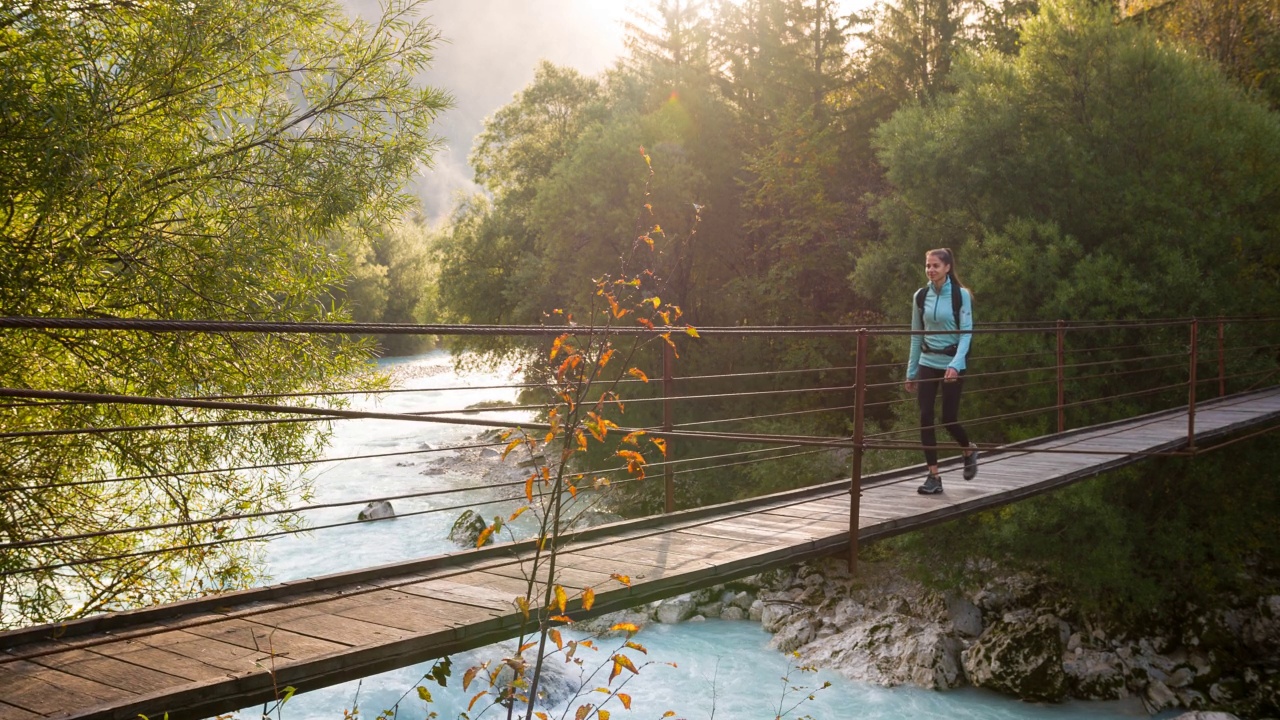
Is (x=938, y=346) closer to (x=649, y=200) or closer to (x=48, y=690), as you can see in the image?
(x=649, y=200)

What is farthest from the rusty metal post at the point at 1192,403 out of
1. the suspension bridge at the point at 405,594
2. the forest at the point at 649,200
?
the forest at the point at 649,200

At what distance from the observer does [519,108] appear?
1057 inches

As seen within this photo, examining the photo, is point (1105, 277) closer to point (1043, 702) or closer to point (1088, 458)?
point (1043, 702)

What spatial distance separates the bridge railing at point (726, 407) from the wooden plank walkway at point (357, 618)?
0.25 metres

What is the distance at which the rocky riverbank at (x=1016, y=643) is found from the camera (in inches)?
487

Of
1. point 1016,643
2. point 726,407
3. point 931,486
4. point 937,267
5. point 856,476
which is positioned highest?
point 937,267

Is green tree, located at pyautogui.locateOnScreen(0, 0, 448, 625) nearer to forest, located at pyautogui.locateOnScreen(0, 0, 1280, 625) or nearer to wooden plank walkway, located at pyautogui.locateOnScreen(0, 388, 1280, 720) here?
forest, located at pyautogui.locateOnScreen(0, 0, 1280, 625)

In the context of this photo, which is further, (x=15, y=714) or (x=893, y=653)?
(x=893, y=653)

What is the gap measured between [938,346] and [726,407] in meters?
15.1

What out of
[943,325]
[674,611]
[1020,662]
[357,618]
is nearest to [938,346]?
[943,325]

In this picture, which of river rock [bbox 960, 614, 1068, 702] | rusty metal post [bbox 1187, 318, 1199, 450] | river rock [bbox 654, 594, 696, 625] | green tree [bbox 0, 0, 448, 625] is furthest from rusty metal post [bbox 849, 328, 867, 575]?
river rock [bbox 654, 594, 696, 625]

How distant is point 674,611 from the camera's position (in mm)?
14789

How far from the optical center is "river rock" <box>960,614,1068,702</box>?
40.5ft

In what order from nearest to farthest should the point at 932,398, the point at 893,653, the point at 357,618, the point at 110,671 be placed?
the point at 110,671
the point at 357,618
the point at 932,398
the point at 893,653
